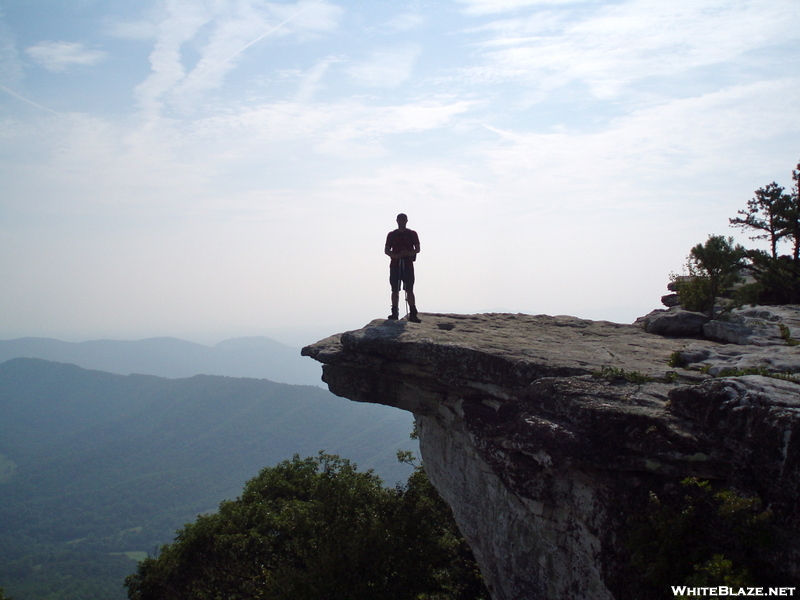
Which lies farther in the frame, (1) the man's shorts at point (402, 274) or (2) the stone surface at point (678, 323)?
(1) the man's shorts at point (402, 274)

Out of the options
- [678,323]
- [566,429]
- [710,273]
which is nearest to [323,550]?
[566,429]

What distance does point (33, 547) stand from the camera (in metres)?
191

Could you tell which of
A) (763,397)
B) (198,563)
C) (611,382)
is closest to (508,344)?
(611,382)

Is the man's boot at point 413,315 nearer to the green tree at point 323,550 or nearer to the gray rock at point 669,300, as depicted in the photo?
the green tree at point 323,550

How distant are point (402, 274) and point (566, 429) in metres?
8.17

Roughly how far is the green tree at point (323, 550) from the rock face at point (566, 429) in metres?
3.26

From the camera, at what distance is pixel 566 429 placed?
10.2m

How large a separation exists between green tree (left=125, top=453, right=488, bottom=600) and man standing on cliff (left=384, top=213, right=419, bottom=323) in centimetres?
795

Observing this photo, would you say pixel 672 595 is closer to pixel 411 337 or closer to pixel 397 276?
pixel 411 337

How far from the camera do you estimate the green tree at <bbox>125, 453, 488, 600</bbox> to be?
1725 centimetres

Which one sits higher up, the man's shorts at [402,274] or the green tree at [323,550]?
the man's shorts at [402,274]

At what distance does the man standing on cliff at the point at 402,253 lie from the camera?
1669 cm

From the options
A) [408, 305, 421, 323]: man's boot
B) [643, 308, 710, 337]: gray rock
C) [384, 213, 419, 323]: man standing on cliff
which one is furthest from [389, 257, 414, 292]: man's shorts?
[643, 308, 710, 337]: gray rock

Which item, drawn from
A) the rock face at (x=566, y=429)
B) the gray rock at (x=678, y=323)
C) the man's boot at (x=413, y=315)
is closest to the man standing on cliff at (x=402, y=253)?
the man's boot at (x=413, y=315)
